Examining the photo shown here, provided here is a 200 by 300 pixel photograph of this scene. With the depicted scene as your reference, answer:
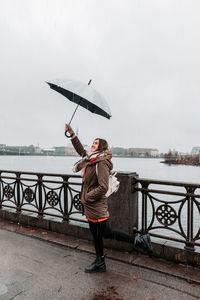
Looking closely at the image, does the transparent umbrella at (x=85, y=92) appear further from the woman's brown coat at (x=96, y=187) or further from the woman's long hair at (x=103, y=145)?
the woman's brown coat at (x=96, y=187)

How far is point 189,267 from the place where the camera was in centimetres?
368

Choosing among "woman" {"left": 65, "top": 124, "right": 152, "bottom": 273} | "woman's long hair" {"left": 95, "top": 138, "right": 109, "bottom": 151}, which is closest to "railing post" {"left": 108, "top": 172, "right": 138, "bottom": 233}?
"woman" {"left": 65, "top": 124, "right": 152, "bottom": 273}

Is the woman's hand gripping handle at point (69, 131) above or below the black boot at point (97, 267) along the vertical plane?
above

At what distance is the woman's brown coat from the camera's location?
3.22 meters

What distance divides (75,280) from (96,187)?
4.24 feet

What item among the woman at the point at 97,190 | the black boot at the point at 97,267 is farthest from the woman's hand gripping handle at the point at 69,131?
the black boot at the point at 97,267

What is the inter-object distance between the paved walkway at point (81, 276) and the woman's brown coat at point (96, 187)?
892 mm

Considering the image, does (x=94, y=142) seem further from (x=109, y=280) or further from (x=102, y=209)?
(x=109, y=280)

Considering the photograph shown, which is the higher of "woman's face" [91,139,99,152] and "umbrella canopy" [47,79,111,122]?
"umbrella canopy" [47,79,111,122]

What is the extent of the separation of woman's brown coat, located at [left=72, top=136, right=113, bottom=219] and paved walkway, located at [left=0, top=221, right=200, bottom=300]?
892mm

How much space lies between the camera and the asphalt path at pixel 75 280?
2.95m

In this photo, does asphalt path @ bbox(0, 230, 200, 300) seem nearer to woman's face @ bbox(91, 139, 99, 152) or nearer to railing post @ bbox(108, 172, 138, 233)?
railing post @ bbox(108, 172, 138, 233)

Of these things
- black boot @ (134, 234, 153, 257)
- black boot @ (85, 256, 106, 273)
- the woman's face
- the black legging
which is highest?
the woman's face

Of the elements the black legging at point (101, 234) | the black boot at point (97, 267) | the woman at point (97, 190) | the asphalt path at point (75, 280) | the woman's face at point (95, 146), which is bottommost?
the asphalt path at point (75, 280)
